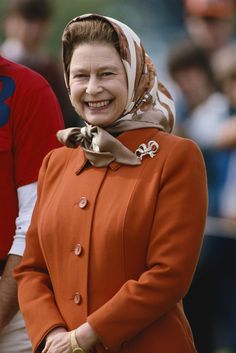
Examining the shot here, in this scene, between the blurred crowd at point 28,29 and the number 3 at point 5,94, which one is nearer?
the number 3 at point 5,94

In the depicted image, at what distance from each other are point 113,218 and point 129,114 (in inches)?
16.0

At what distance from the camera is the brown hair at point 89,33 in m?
4.55

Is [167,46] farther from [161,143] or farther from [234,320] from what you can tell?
[161,143]

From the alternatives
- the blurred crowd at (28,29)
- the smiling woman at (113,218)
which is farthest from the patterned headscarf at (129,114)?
the blurred crowd at (28,29)

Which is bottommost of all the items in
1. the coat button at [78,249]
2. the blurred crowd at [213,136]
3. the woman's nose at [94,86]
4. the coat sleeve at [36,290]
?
the blurred crowd at [213,136]

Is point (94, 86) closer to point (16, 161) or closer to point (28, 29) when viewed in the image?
point (16, 161)

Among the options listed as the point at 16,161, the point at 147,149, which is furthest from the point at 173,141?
the point at 16,161

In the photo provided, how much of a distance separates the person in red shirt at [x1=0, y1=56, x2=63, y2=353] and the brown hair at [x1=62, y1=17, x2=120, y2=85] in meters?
0.44

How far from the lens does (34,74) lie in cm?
512

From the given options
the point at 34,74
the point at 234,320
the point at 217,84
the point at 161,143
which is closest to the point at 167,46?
the point at 217,84

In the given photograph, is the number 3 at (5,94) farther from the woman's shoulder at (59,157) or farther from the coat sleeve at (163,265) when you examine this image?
the coat sleeve at (163,265)

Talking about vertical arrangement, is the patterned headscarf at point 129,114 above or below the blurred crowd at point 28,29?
above

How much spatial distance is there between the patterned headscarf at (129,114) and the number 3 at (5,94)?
36 centimetres

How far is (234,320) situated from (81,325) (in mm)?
3762
